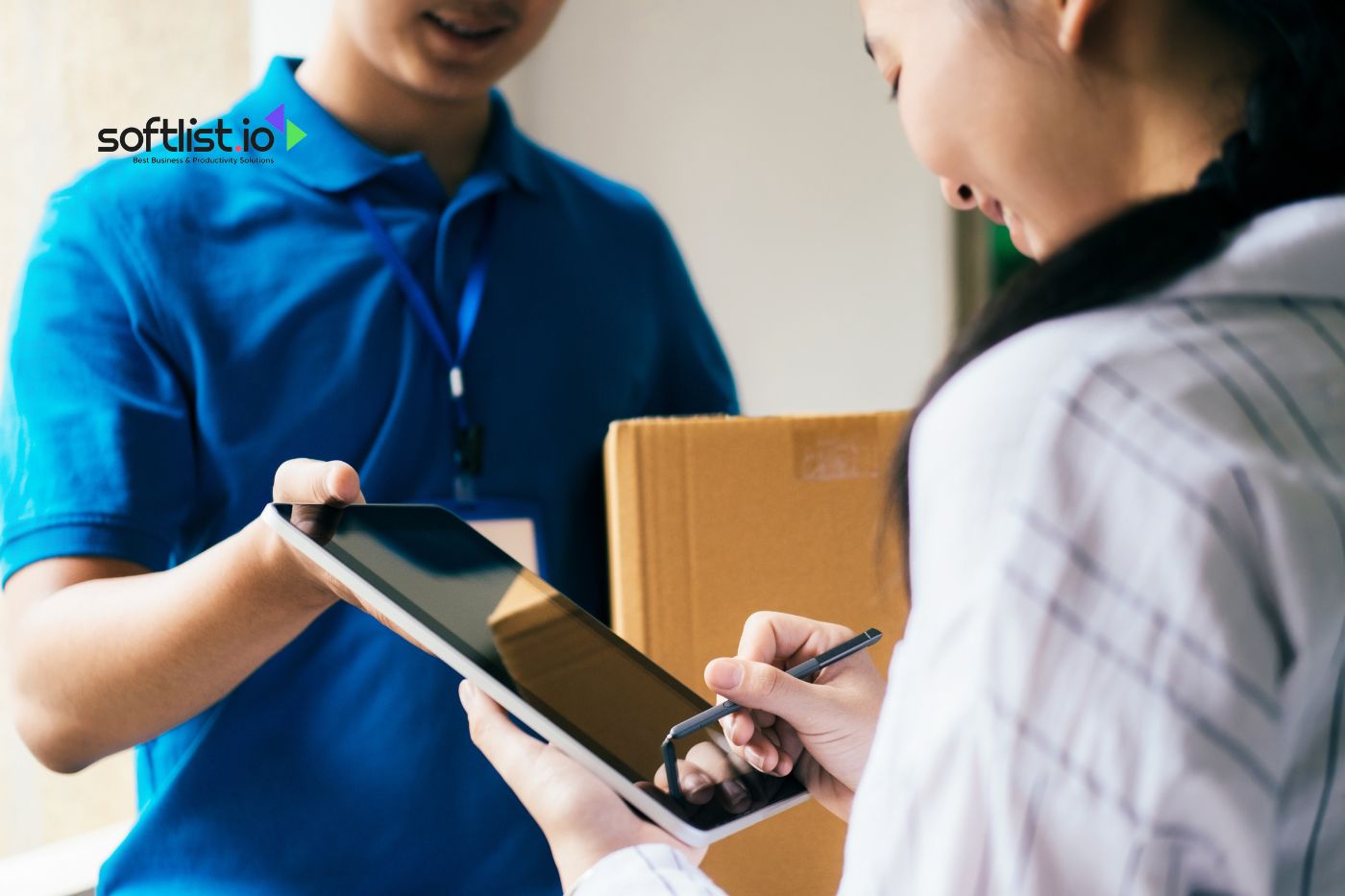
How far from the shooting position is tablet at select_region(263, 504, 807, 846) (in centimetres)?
56

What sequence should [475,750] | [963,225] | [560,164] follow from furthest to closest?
[963,225], [560,164], [475,750]

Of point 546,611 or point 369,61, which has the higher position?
point 369,61

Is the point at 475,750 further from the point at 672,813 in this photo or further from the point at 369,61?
the point at 369,61

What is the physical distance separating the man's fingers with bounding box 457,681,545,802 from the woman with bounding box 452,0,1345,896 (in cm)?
22

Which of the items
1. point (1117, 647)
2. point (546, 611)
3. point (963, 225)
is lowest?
point (546, 611)

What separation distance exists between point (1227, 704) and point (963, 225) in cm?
208

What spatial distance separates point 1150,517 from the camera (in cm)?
35

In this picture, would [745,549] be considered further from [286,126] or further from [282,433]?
[286,126]

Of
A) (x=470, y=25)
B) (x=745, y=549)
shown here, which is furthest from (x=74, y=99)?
(x=745, y=549)

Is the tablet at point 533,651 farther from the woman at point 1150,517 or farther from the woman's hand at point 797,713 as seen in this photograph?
the woman at point 1150,517

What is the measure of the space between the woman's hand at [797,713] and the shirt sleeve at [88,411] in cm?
40

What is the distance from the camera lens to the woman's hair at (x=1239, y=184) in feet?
1.31

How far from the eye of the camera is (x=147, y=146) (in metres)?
→ 0.91

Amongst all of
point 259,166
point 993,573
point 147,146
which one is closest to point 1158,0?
point 993,573
